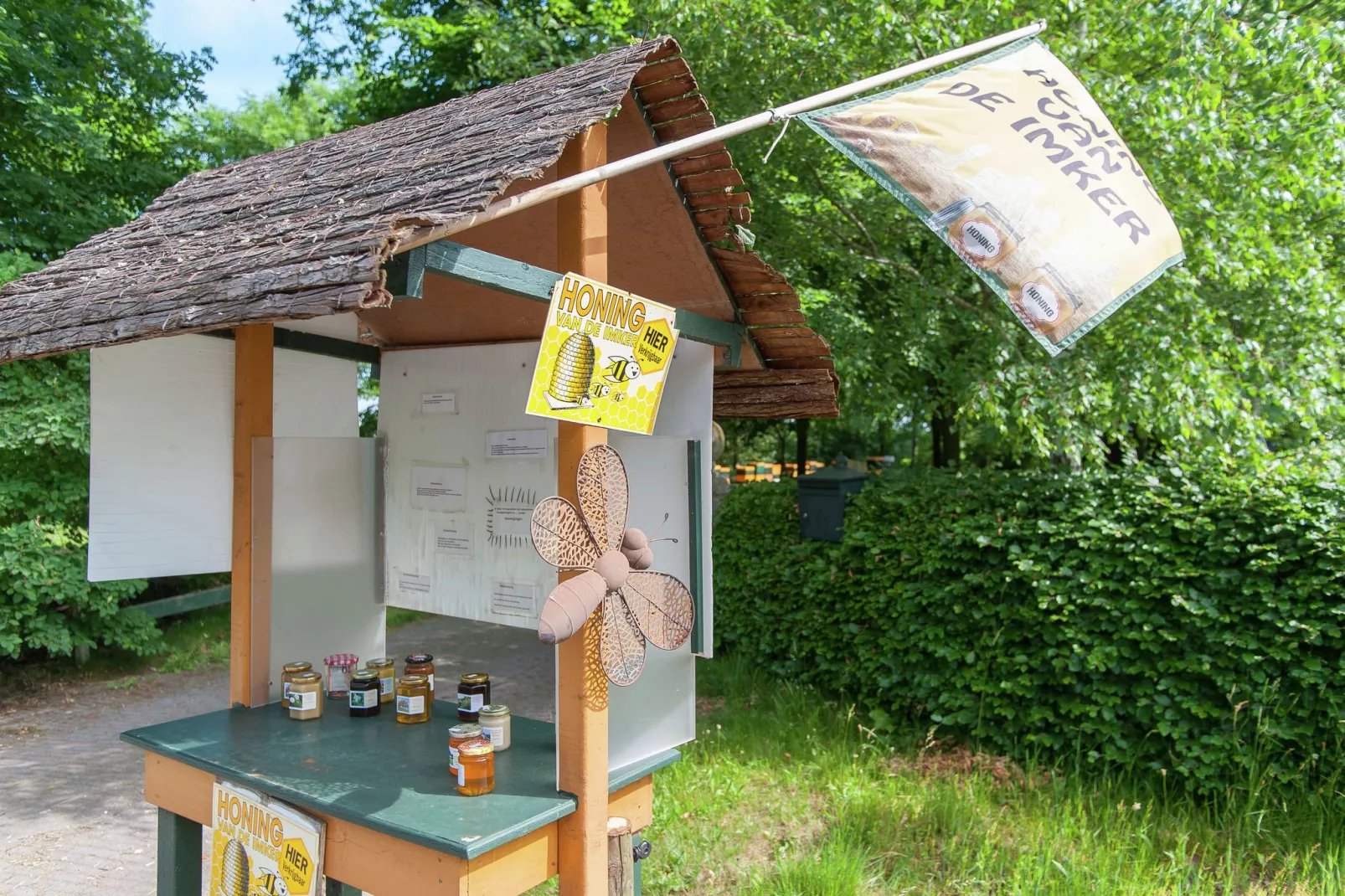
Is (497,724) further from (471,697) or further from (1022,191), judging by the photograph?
(1022,191)

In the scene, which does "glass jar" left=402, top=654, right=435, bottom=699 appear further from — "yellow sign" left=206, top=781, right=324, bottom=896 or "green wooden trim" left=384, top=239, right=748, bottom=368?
"green wooden trim" left=384, top=239, right=748, bottom=368

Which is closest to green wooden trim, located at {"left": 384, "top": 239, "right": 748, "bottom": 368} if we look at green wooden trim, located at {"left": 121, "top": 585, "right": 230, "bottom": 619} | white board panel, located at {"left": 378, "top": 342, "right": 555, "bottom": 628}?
white board panel, located at {"left": 378, "top": 342, "right": 555, "bottom": 628}

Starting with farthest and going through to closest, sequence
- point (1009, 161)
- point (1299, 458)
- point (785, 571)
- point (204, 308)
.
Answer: point (785, 571)
point (1299, 458)
point (1009, 161)
point (204, 308)

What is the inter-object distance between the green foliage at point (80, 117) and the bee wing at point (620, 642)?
7.46m

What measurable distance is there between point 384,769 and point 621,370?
147cm

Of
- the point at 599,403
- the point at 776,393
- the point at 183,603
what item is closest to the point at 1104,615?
the point at 776,393

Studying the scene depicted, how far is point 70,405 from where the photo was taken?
6.89 m

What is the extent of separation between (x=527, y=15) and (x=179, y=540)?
6.43m

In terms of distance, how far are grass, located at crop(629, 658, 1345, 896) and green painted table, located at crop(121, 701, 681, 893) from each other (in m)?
1.37

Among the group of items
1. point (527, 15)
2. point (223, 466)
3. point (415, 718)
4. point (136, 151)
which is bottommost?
point (415, 718)

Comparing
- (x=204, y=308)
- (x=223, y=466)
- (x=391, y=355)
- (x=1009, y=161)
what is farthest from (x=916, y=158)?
(x=223, y=466)

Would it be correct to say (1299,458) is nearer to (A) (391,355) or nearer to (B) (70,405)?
(A) (391,355)

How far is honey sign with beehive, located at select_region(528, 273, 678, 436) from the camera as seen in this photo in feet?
7.86

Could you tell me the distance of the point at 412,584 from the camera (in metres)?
4.08
